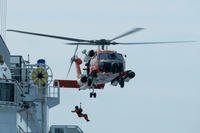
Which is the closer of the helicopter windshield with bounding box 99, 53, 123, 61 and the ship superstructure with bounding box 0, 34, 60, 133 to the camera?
the ship superstructure with bounding box 0, 34, 60, 133

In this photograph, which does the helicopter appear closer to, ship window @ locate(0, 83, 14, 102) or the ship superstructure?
the ship superstructure

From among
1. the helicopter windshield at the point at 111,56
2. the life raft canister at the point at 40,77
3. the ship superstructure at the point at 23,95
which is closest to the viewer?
the ship superstructure at the point at 23,95

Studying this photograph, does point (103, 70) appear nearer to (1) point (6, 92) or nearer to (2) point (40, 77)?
(2) point (40, 77)

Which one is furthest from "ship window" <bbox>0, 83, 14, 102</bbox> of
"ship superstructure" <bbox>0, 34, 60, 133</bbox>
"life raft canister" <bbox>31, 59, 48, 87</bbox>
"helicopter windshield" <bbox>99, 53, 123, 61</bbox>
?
"helicopter windshield" <bbox>99, 53, 123, 61</bbox>

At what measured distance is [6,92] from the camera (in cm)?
5016

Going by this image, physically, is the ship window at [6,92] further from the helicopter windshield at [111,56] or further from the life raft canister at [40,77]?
the helicopter windshield at [111,56]

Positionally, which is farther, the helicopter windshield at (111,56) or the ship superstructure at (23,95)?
the helicopter windshield at (111,56)

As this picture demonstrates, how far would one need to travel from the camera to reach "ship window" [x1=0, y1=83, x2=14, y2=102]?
1966 inches

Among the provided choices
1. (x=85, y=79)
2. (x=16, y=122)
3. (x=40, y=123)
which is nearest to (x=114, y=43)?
(x=85, y=79)

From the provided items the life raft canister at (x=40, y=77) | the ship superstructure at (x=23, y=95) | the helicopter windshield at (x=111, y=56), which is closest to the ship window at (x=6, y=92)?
the ship superstructure at (x=23, y=95)

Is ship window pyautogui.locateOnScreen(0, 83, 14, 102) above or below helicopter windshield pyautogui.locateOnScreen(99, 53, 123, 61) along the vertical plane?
below

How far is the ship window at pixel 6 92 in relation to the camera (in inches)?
1966

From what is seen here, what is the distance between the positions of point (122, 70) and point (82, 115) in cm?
812

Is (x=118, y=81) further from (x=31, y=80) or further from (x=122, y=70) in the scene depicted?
(x=31, y=80)
